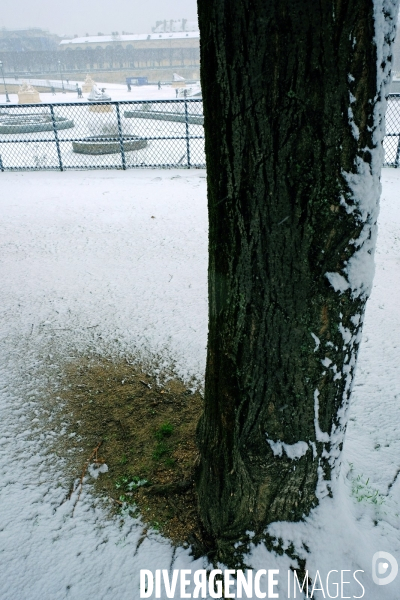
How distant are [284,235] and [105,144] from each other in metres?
11.8

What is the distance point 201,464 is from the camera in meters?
1.98

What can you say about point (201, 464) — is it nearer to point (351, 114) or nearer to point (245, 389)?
point (245, 389)

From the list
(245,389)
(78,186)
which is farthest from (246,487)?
(78,186)

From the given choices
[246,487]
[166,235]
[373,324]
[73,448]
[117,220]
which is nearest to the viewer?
[246,487]

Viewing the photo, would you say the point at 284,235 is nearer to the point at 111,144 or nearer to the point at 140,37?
the point at 111,144

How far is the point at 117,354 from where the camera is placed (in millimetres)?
3303

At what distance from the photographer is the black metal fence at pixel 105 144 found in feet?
29.8

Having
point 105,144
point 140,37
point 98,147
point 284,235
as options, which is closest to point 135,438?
point 284,235

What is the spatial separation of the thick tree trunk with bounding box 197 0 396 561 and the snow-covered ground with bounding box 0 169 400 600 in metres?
0.34

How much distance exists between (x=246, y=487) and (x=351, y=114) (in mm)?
1435

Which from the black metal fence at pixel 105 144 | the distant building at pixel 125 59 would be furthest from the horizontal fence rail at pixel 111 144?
the distant building at pixel 125 59

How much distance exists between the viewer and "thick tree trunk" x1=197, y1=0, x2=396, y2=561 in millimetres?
1053

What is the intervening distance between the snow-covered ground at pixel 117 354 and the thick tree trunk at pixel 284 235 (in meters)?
0.34

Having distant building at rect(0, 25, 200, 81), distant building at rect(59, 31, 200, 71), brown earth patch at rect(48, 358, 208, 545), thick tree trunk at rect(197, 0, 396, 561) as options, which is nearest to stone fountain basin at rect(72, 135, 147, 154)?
brown earth patch at rect(48, 358, 208, 545)
